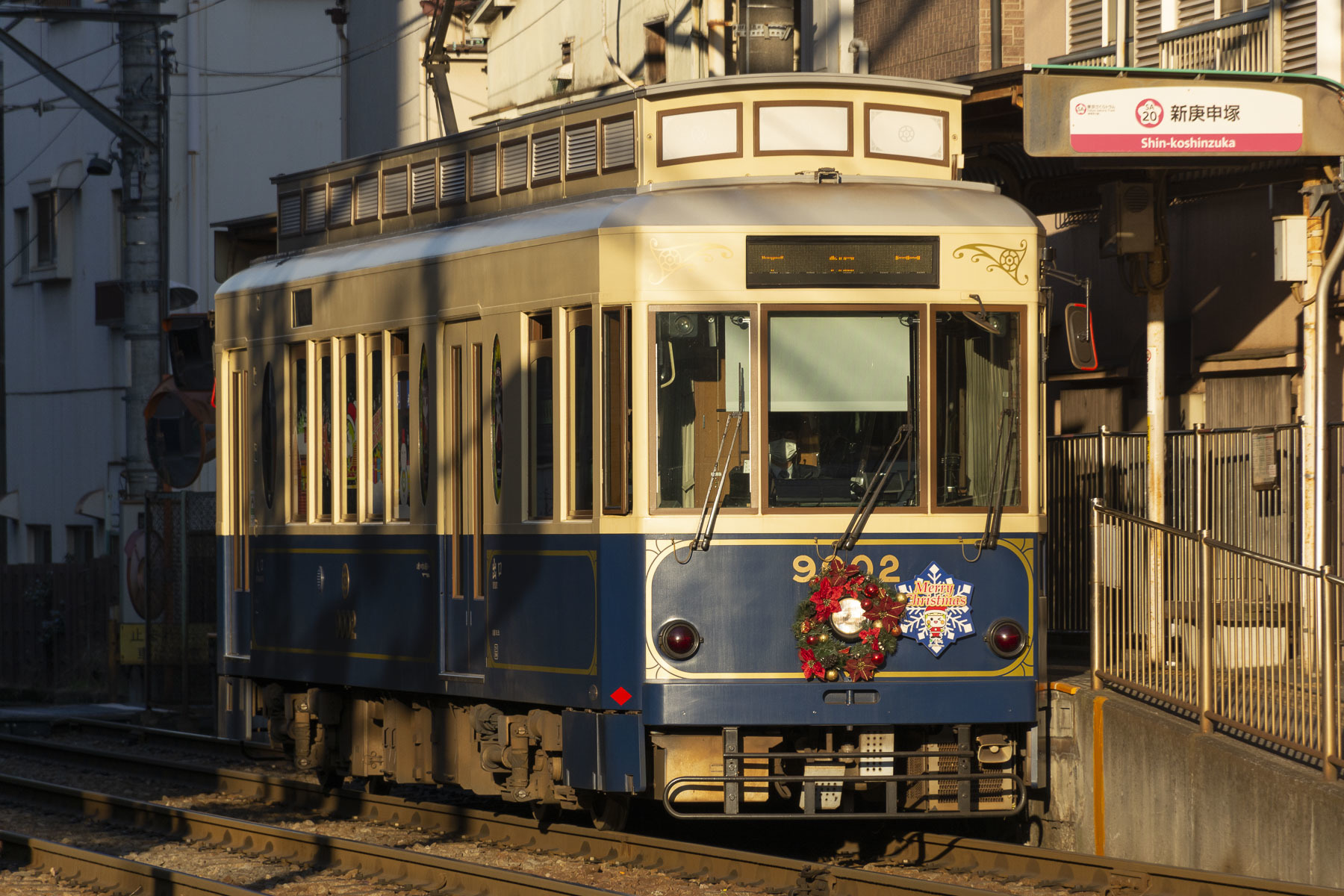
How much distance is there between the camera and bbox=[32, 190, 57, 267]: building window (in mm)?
33312

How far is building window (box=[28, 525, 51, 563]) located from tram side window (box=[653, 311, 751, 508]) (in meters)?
25.2

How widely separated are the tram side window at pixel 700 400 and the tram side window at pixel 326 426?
3396mm

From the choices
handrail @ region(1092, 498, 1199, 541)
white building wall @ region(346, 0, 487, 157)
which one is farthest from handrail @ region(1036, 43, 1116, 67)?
white building wall @ region(346, 0, 487, 157)

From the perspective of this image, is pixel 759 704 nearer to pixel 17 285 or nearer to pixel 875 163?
pixel 875 163

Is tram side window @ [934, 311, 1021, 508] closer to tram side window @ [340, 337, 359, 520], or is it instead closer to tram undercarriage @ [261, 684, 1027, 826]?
tram undercarriage @ [261, 684, 1027, 826]

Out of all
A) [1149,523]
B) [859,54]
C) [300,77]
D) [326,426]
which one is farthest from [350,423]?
[300,77]

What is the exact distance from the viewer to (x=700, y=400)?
33.3 ft

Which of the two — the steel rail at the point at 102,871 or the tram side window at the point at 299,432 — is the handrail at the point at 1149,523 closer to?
the tram side window at the point at 299,432

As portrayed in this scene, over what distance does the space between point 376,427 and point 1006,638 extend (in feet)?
13.3

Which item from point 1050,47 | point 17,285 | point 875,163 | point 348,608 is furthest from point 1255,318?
point 17,285

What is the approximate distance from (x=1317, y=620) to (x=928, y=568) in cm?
174

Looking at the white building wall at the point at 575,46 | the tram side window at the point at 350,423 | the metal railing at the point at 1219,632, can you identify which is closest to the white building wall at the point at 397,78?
the white building wall at the point at 575,46

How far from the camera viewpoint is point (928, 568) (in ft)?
33.6

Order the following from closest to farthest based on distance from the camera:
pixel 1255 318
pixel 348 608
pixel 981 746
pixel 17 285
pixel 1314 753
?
pixel 1314 753 < pixel 981 746 < pixel 348 608 < pixel 1255 318 < pixel 17 285
